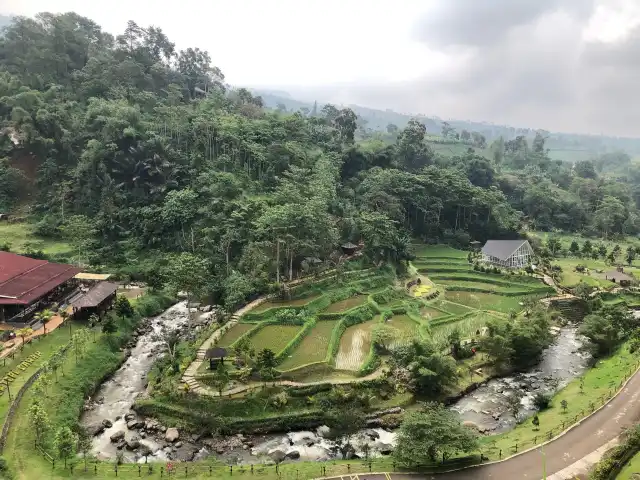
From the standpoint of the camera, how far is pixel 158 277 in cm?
4419

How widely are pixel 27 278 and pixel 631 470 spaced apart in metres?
42.3

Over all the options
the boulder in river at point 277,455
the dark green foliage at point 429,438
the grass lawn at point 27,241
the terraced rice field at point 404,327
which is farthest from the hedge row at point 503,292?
the grass lawn at point 27,241

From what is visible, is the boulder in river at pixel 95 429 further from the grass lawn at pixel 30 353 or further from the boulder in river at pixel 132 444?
the grass lawn at pixel 30 353

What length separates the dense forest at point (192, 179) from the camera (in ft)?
155

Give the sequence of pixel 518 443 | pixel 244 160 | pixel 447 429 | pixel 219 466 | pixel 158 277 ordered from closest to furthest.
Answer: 1. pixel 447 429
2. pixel 219 466
3. pixel 518 443
4. pixel 158 277
5. pixel 244 160

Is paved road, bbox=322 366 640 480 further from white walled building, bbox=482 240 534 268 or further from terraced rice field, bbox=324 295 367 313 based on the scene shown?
white walled building, bbox=482 240 534 268

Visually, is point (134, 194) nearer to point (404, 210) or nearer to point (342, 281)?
point (342, 281)

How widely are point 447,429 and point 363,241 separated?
3371cm

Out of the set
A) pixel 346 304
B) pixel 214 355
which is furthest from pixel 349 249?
pixel 214 355

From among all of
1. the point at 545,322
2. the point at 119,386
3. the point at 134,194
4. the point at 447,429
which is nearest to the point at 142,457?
the point at 119,386

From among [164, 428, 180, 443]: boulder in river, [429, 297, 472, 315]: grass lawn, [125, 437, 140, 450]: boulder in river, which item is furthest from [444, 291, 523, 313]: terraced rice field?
[125, 437, 140, 450]: boulder in river

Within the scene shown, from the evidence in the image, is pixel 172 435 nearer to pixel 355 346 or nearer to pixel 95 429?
pixel 95 429

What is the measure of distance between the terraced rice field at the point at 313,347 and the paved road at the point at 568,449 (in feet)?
34.8

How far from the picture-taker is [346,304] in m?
42.5
